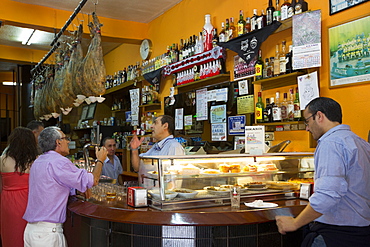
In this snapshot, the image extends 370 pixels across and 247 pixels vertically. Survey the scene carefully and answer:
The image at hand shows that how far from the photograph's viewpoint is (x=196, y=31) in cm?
586

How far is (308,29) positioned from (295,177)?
1.48 metres

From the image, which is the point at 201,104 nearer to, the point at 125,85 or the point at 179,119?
the point at 179,119

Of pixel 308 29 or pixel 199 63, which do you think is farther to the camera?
pixel 199 63

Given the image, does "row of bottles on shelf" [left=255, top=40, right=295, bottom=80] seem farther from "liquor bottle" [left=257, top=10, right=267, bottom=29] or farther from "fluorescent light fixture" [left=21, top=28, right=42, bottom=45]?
"fluorescent light fixture" [left=21, top=28, right=42, bottom=45]

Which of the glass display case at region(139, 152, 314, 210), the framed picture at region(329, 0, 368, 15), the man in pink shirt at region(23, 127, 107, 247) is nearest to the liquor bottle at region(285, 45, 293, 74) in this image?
the framed picture at region(329, 0, 368, 15)

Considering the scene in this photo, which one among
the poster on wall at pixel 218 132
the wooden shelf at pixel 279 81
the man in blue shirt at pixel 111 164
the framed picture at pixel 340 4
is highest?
the framed picture at pixel 340 4

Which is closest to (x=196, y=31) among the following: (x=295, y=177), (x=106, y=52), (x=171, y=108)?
(x=171, y=108)

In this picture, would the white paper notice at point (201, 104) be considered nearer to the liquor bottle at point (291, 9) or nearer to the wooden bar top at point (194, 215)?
the liquor bottle at point (291, 9)

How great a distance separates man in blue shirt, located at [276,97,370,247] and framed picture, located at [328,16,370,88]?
1.18 m

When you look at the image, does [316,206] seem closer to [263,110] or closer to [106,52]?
[263,110]

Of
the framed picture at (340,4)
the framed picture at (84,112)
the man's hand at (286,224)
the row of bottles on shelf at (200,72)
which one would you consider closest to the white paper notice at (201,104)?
the row of bottles on shelf at (200,72)

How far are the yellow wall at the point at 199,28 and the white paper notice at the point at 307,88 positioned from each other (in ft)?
0.27

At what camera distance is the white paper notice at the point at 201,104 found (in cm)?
545

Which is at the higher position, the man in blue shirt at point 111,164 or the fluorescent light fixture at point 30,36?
the fluorescent light fixture at point 30,36
